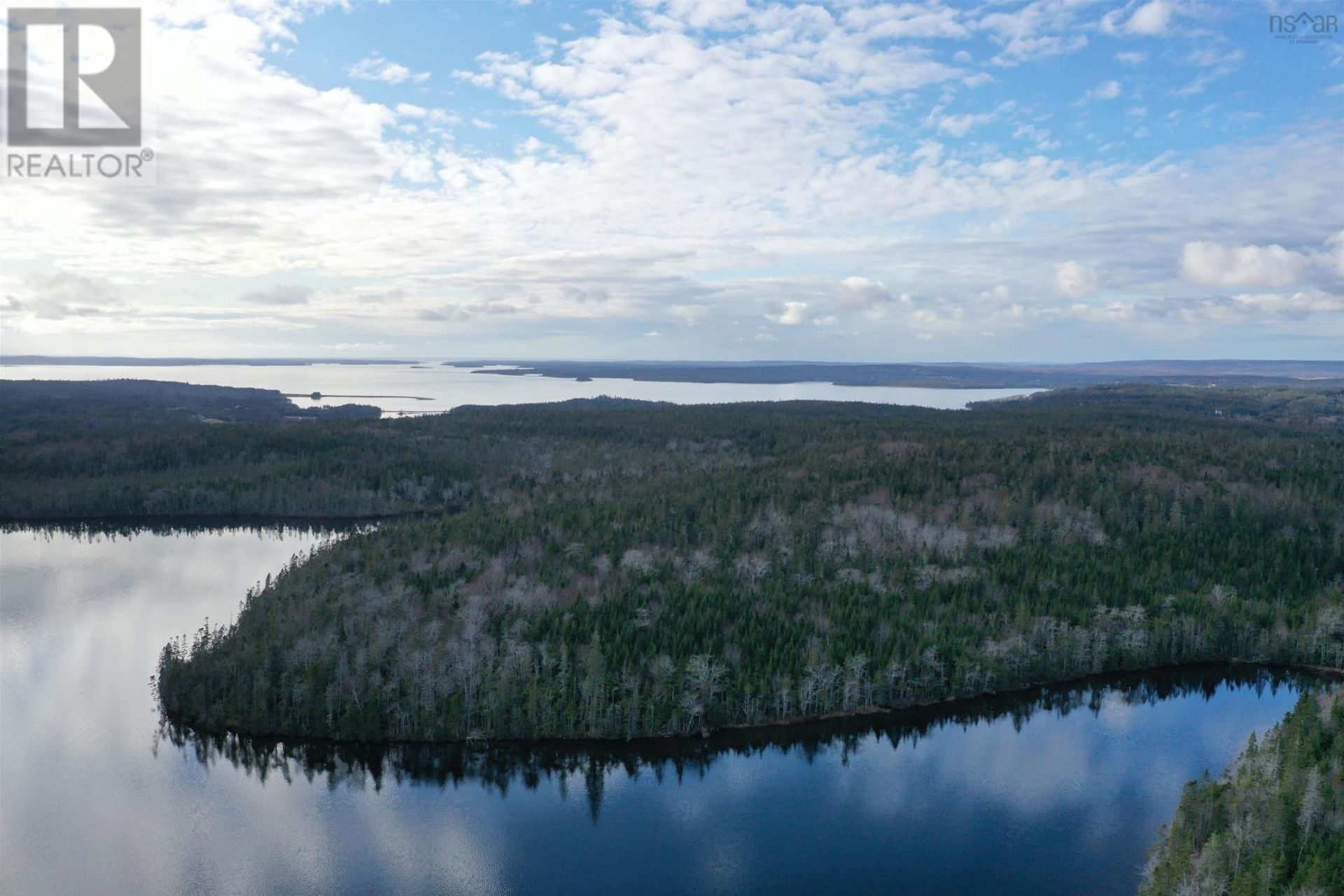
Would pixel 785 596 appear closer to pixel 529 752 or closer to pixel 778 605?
pixel 778 605

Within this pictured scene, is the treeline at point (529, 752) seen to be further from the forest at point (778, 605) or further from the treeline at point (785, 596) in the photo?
the treeline at point (785, 596)

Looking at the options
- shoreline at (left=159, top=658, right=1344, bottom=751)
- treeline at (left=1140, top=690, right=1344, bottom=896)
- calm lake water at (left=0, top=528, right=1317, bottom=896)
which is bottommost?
calm lake water at (left=0, top=528, right=1317, bottom=896)

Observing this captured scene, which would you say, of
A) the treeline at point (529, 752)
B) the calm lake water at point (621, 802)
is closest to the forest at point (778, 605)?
the treeline at point (529, 752)

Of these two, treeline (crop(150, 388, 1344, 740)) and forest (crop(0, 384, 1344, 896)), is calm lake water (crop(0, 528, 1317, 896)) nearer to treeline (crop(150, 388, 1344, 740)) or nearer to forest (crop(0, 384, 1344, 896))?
forest (crop(0, 384, 1344, 896))

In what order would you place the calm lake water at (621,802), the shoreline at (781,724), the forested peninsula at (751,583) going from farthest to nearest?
1. the forested peninsula at (751,583)
2. the shoreline at (781,724)
3. the calm lake water at (621,802)

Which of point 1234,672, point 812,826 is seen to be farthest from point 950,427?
point 812,826

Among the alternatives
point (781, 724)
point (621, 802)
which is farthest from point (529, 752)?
point (781, 724)

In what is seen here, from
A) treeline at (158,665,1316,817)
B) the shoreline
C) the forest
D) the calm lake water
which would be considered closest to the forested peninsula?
the forest
